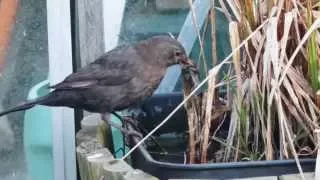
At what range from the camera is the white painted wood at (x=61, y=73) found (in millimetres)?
3660

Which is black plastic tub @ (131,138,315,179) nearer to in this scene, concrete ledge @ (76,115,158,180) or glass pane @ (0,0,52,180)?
concrete ledge @ (76,115,158,180)

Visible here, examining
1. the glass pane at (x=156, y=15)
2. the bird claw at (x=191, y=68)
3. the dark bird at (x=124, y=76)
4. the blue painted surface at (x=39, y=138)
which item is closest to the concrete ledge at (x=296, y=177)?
the bird claw at (x=191, y=68)

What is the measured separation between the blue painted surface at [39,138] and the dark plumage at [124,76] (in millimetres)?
565

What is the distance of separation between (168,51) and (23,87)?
2.68 feet

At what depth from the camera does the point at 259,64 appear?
2.73 meters

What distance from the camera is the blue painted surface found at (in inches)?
147

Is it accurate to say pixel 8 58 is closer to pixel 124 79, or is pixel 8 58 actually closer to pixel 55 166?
pixel 55 166

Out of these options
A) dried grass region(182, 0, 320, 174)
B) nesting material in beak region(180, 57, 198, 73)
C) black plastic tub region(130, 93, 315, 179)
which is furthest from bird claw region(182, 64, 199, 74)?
black plastic tub region(130, 93, 315, 179)

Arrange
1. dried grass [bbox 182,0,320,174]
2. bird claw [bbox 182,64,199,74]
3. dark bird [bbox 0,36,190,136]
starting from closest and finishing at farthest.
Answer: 1. dried grass [bbox 182,0,320,174]
2. bird claw [bbox 182,64,199,74]
3. dark bird [bbox 0,36,190,136]

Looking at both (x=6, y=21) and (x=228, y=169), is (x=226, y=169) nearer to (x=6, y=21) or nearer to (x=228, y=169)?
(x=228, y=169)

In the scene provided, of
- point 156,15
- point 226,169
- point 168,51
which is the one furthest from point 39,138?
point 226,169

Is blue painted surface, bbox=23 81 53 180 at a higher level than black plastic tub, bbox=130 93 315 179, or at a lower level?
lower

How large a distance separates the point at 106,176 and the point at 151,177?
188 millimetres

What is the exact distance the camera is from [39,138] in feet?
12.2
